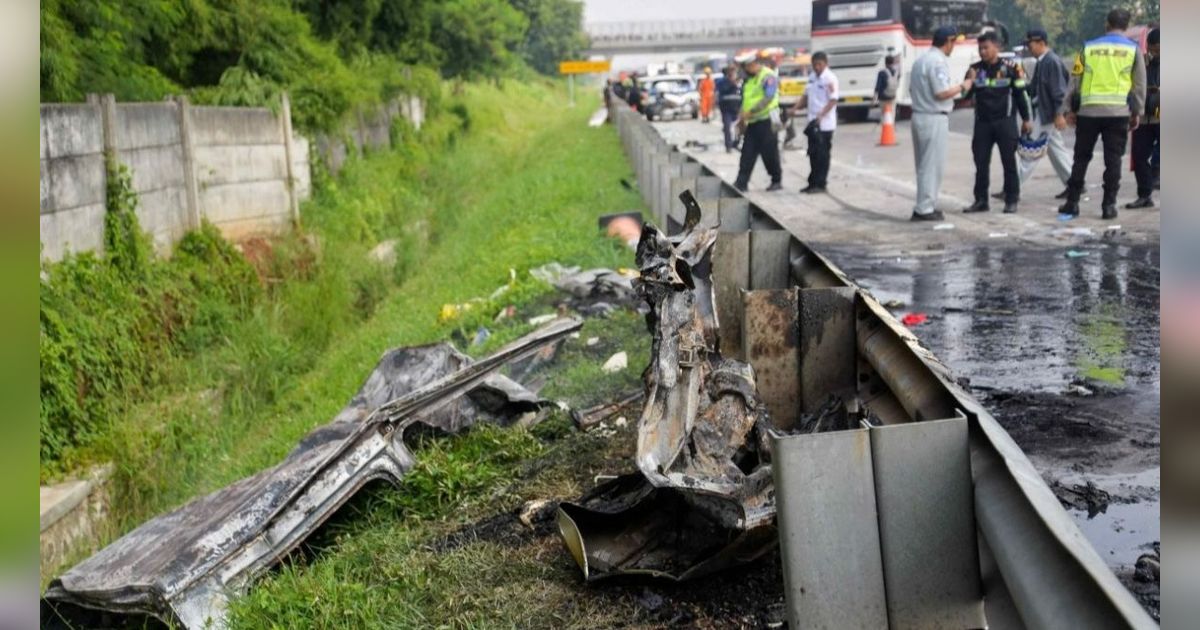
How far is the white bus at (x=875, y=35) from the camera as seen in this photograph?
36031mm

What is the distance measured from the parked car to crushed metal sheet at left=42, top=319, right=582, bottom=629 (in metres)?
40.4

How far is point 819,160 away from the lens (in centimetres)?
1750

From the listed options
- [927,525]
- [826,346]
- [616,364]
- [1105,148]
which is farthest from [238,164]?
[927,525]

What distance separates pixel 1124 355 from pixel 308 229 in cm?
1392

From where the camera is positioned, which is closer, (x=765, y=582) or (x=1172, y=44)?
(x=1172, y=44)

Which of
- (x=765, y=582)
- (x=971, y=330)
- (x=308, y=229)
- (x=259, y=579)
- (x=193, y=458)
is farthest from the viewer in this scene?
(x=308, y=229)

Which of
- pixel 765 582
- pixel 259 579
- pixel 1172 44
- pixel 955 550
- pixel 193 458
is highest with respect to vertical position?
pixel 1172 44

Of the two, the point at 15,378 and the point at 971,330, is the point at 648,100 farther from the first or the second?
the point at 15,378

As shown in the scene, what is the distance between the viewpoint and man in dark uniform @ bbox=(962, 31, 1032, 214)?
13305mm

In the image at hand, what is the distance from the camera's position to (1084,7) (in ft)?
42.4

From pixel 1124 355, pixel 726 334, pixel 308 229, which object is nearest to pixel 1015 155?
pixel 1124 355

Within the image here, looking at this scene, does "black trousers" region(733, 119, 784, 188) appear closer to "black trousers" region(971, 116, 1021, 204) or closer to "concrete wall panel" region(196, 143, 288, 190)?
"black trousers" region(971, 116, 1021, 204)

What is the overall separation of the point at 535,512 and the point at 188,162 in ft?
36.0

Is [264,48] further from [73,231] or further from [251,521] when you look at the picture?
[251,521]
